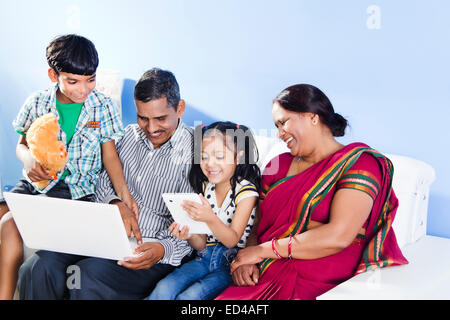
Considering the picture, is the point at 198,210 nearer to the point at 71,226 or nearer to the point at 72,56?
the point at 71,226

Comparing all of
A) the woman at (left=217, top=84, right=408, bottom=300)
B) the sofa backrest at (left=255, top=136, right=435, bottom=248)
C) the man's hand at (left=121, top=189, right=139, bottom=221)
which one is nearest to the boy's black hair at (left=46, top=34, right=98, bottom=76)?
the man's hand at (left=121, top=189, right=139, bottom=221)

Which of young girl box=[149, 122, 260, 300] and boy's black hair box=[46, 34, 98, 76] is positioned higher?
boy's black hair box=[46, 34, 98, 76]

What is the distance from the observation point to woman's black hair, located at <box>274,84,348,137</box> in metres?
1.72

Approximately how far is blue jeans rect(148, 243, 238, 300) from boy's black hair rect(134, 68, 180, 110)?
Result: 1.98 feet

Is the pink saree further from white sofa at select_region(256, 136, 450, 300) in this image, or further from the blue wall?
the blue wall

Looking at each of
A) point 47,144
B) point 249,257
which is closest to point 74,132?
point 47,144

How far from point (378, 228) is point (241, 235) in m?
0.49

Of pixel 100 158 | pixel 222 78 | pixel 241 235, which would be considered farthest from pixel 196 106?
pixel 241 235

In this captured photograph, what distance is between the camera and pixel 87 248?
1.68 meters

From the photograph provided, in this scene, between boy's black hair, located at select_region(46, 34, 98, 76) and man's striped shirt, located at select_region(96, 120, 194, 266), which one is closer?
boy's black hair, located at select_region(46, 34, 98, 76)

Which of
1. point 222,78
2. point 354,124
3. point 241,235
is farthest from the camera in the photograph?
point 222,78

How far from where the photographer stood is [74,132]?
2014mm

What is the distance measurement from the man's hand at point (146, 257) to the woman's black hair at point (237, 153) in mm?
283

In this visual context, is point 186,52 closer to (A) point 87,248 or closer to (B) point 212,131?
(B) point 212,131
